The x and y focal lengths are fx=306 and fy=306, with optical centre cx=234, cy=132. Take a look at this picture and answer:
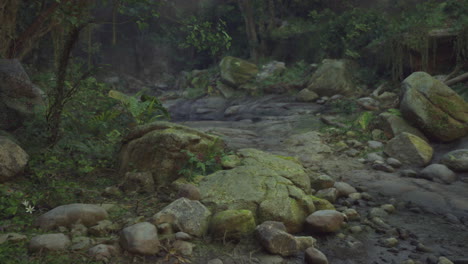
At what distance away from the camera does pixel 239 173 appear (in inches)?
158

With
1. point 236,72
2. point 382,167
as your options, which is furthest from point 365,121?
point 236,72

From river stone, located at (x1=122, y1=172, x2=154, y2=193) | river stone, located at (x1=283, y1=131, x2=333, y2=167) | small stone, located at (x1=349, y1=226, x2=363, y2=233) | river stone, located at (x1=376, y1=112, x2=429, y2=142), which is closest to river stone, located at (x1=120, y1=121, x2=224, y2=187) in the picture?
river stone, located at (x1=122, y1=172, x2=154, y2=193)

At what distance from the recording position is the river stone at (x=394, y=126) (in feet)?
21.4

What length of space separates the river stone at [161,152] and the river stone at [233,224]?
1320 mm

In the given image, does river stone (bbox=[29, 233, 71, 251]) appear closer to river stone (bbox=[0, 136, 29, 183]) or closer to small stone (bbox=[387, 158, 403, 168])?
river stone (bbox=[0, 136, 29, 183])

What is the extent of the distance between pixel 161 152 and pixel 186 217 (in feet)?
4.56

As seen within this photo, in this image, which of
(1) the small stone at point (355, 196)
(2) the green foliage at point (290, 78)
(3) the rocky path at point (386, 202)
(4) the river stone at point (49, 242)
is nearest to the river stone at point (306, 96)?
(2) the green foliage at point (290, 78)

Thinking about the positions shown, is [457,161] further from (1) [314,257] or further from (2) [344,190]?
(1) [314,257]

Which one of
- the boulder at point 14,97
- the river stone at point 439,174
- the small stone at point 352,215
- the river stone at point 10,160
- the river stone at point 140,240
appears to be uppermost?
the boulder at point 14,97

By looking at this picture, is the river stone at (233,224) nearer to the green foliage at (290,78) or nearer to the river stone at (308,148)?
the river stone at (308,148)

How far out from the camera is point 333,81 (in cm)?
1209

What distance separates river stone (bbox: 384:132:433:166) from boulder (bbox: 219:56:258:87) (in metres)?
10.6

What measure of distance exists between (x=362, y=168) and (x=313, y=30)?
41.5 ft

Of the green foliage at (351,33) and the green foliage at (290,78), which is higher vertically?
the green foliage at (351,33)
